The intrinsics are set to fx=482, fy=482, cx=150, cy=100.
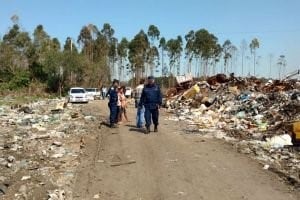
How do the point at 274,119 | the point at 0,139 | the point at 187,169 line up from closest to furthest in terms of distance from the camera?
the point at 187,169 → the point at 0,139 → the point at 274,119

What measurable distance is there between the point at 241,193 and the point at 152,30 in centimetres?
6480

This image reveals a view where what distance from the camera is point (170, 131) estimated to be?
1584cm

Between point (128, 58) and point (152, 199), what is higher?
point (128, 58)

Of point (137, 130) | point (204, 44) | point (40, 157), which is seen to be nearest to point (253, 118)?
point (137, 130)

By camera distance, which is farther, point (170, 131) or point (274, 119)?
point (274, 119)

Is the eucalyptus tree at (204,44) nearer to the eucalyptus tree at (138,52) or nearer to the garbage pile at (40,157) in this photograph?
the eucalyptus tree at (138,52)

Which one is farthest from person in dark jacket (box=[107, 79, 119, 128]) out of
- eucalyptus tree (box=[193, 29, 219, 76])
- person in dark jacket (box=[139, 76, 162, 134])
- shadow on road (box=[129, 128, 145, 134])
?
eucalyptus tree (box=[193, 29, 219, 76])

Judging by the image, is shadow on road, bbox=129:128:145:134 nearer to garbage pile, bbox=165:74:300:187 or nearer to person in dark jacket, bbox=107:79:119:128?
person in dark jacket, bbox=107:79:119:128

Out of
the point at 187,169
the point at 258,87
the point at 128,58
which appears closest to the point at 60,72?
the point at 128,58

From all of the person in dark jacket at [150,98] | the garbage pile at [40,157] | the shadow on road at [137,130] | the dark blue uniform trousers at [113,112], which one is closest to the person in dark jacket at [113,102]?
the dark blue uniform trousers at [113,112]

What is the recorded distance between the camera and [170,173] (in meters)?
9.58

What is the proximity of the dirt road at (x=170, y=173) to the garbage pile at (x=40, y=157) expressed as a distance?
1.24 ft

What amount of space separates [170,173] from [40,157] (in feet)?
12.2

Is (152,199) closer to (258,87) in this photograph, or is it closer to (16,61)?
(258,87)
